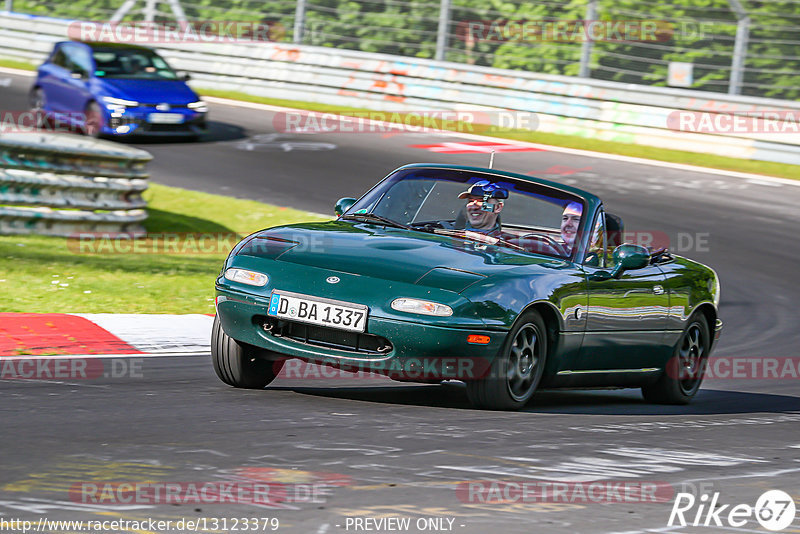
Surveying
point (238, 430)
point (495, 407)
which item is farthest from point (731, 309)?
point (238, 430)

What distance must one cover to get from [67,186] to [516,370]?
26.3ft

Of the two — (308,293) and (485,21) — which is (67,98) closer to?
(485,21)

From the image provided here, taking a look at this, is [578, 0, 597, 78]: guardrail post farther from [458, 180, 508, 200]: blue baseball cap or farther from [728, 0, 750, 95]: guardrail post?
[458, 180, 508, 200]: blue baseball cap

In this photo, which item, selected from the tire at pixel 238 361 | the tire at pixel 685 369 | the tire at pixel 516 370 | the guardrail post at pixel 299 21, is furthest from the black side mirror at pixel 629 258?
the guardrail post at pixel 299 21

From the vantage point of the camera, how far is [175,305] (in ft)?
36.5

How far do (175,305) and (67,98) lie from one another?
1106 cm

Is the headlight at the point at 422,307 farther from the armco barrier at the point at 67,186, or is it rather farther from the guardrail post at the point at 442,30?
the guardrail post at the point at 442,30

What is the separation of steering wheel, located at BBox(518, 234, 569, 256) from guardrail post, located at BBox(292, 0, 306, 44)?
18.6 m

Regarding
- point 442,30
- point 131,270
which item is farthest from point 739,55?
point 131,270

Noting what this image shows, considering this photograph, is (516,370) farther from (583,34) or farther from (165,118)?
(583,34)

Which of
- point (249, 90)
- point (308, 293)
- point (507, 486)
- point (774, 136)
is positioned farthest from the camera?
point (249, 90)

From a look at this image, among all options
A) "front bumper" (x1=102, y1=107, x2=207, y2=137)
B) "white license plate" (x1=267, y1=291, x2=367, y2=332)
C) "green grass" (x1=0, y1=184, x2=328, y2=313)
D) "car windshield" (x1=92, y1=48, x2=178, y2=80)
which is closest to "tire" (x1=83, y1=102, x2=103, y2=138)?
"front bumper" (x1=102, y1=107, x2=207, y2=137)

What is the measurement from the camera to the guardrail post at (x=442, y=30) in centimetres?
2456

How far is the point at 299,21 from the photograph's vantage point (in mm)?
26219
